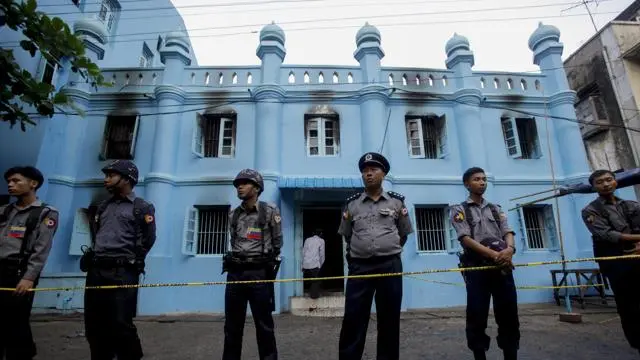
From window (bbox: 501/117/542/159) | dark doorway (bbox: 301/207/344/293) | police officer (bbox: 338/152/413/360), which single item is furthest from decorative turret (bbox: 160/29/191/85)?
window (bbox: 501/117/542/159)

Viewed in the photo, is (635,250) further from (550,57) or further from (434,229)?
(550,57)

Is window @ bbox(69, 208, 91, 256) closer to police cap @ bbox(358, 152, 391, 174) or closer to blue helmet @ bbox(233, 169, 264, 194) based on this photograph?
blue helmet @ bbox(233, 169, 264, 194)

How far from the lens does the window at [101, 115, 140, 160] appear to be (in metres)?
8.81

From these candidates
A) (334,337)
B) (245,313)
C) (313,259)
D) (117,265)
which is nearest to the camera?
(117,265)

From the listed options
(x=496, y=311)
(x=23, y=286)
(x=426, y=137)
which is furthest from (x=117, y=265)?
(x=426, y=137)

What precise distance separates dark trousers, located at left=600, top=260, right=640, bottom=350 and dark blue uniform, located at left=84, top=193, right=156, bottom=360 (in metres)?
4.56

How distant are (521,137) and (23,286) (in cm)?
1113

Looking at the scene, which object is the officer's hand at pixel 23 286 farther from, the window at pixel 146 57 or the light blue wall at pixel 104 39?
the window at pixel 146 57

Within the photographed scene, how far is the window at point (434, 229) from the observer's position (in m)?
8.53

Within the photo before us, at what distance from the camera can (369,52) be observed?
9.44 m

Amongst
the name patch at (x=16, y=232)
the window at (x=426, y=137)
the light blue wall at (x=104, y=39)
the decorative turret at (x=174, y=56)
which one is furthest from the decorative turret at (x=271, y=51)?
the name patch at (x=16, y=232)

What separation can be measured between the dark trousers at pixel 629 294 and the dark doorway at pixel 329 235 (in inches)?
241

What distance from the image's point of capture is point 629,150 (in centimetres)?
1085

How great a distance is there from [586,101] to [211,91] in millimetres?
13553
